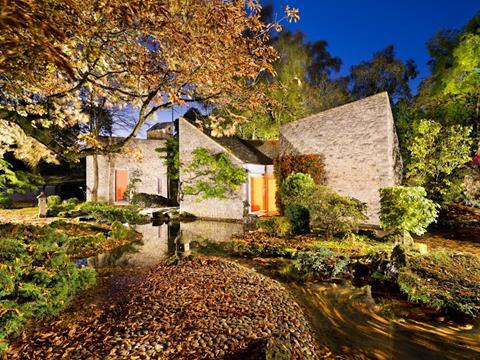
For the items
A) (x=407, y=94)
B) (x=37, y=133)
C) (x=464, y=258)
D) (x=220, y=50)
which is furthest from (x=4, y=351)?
(x=407, y=94)

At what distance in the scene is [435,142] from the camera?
1189 centimetres

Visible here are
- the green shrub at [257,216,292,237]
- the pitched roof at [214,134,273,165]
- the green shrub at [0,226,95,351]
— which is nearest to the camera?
the green shrub at [0,226,95,351]

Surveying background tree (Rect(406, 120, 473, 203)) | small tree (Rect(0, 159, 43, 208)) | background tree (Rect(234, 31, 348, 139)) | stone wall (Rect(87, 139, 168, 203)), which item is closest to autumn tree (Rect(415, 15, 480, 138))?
background tree (Rect(406, 120, 473, 203))

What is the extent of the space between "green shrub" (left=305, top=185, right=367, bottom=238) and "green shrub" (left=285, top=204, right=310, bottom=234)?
2.10ft

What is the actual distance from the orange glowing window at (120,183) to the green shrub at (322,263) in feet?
56.5

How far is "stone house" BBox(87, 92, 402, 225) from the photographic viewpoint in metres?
11.7

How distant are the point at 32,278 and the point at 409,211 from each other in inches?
356

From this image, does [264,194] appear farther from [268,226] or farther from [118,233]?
[118,233]

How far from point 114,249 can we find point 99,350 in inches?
256

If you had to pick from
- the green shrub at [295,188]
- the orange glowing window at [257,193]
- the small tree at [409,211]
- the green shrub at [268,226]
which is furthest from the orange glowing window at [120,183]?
the small tree at [409,211]

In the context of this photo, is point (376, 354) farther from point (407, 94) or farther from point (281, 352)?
point (407, 94)

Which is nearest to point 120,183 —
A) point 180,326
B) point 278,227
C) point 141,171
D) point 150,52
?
point 141,171

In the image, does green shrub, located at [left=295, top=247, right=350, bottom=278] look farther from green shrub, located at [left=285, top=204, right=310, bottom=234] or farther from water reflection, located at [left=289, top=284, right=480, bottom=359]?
green shrub, located at [left=285, top=204, right=310, bottom=234]

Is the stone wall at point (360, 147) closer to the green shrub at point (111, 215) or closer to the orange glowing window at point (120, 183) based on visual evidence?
the green shrub at point (111, 215)
